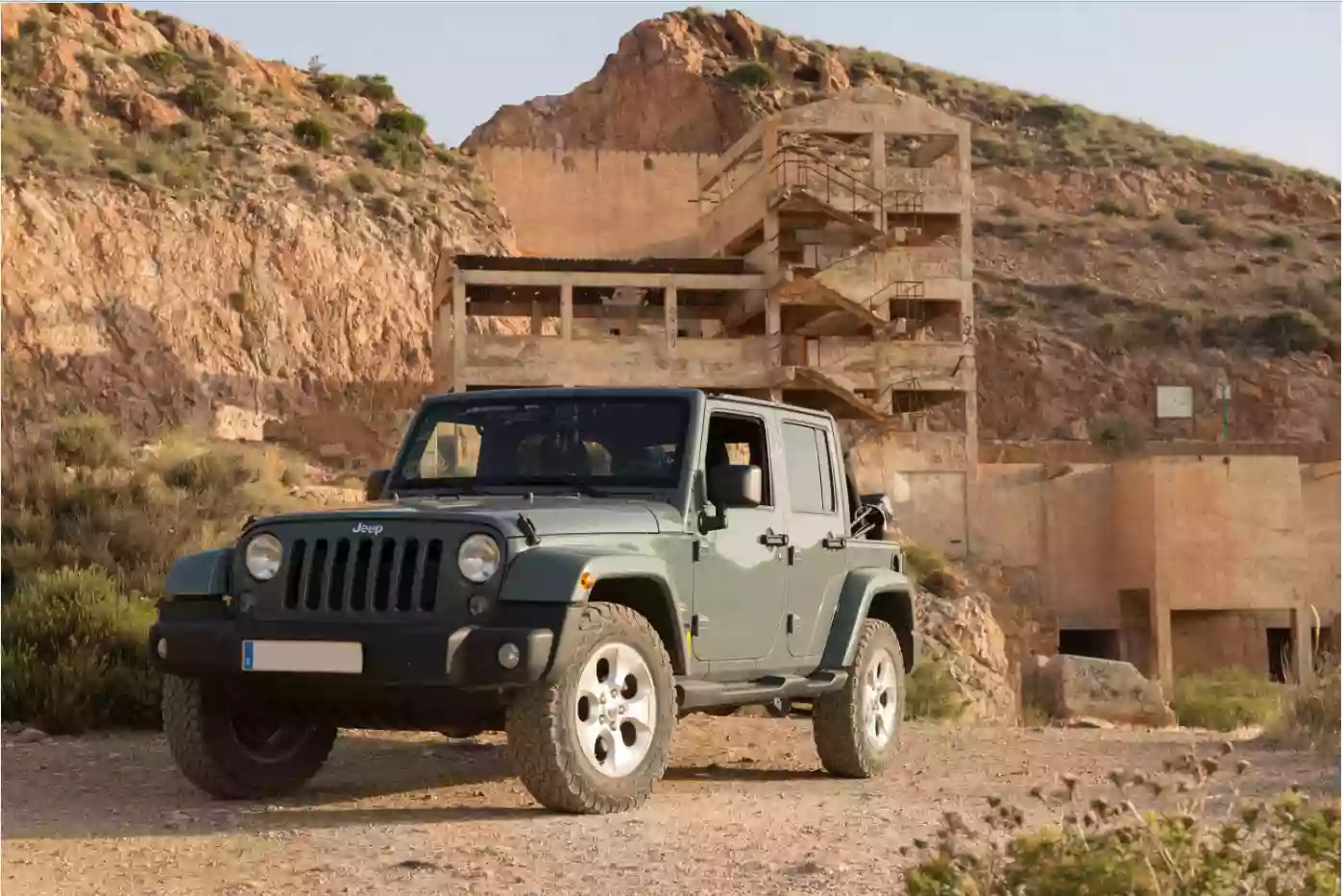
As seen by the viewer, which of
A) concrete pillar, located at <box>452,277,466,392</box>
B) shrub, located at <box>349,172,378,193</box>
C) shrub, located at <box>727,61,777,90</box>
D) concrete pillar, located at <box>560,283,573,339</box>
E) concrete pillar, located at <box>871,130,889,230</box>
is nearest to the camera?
concrete pillar, located at <box>452,277,466,392</box>

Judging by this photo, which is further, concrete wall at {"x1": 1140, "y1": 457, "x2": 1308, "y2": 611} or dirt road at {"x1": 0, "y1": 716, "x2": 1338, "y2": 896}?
concrete wall at {"x1": 1140, "y1": 457, "x2": 1308, "y2": 611}

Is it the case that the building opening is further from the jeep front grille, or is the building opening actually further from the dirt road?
the jeep front grille

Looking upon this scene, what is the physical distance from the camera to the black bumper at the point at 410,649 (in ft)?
23.1

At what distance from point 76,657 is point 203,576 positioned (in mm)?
4875

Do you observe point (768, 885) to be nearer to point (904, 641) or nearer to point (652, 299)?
point (904, 641)

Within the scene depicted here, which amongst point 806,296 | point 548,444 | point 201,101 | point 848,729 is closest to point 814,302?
point 806,296

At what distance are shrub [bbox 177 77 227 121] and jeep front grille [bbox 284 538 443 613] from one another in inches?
1913

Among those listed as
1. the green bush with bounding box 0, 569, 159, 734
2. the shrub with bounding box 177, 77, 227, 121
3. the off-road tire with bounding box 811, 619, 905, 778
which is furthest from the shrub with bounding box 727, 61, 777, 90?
the off-road tire with bounding box 811, 619, 905, 778

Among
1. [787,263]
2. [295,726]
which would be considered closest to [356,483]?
[787,263]

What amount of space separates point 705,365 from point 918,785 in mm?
32329

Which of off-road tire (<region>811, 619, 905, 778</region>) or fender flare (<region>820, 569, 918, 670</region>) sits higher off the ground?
fender flare (<region>820, 569, 918, 670</region>)

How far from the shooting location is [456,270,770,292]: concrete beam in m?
42.1

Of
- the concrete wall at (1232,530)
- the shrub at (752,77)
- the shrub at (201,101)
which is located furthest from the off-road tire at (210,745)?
the shrub at (752,77)

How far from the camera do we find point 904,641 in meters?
10.6
